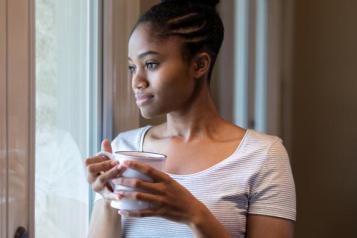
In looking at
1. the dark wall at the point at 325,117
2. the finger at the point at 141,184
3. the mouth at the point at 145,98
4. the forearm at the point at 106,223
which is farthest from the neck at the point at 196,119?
the dark wall at the point at 325,117

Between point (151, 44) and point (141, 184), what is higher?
point (151, 44)

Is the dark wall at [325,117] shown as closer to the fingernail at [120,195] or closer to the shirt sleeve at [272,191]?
the shirt sleeve at [272,191]

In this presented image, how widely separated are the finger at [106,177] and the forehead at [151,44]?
0.29m

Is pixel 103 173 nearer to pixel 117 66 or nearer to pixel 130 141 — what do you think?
pixel 130 141

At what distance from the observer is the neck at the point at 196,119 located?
1.08 meters

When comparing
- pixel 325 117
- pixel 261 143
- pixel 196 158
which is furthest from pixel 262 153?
pixel 325 117

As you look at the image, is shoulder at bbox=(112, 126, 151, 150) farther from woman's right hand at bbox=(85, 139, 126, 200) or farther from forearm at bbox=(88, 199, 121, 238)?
woman's right hand at bbox=(85, 139, 126, 200)

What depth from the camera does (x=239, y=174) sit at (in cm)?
100

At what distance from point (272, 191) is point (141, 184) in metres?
0.34

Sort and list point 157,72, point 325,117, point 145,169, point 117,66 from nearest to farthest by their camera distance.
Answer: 1. point 145,169
2. point 157,72
3. point 117,66
4. point 325,117

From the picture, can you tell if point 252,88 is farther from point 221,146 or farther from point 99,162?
point 99,162

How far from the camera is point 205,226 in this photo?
34.2 inches
